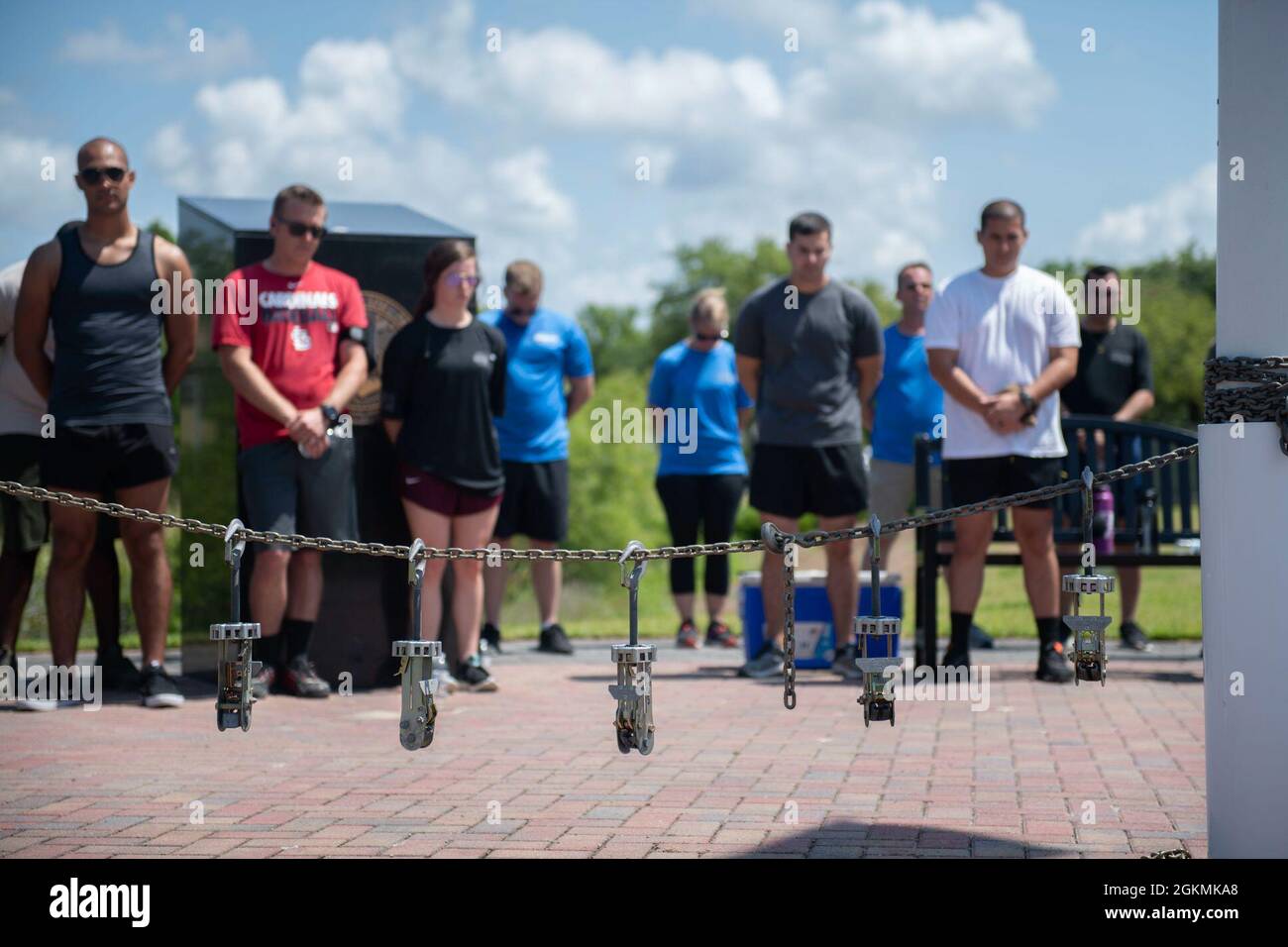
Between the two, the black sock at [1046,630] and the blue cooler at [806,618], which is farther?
the blue cooler at [806,618]

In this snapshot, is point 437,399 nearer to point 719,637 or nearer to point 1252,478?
point 719,637

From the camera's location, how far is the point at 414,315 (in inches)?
357

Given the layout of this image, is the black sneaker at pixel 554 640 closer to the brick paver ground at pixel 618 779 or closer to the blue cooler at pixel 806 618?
the blue cooler at pixel 806 618

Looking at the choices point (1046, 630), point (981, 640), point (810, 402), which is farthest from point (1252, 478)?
point (981, 640)

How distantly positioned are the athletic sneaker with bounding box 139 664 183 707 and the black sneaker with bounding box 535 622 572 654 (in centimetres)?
312

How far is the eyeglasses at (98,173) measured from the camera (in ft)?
26.4

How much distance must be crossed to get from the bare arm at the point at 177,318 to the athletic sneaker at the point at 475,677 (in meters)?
2.08

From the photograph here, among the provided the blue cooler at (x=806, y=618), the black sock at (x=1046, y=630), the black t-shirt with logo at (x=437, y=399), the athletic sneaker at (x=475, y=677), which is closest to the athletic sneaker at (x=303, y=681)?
the athletic sneaker at (x=475, y=677)

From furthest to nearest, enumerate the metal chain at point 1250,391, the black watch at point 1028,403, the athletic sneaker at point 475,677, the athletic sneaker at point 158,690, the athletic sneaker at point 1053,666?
the athletic sneaker at point 1053,666
the athletic sneaker at point 475,677
the black watch at point 1028,403
the athletic sneaker at point 158,690
the metal chain at point 1250,391

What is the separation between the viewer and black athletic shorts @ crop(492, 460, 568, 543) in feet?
34.9

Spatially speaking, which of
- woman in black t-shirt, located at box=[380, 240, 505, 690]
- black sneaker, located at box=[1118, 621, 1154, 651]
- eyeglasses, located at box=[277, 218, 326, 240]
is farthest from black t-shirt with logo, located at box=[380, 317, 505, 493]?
black sneaker, located at box=[1118, 621, 1154, 651]
